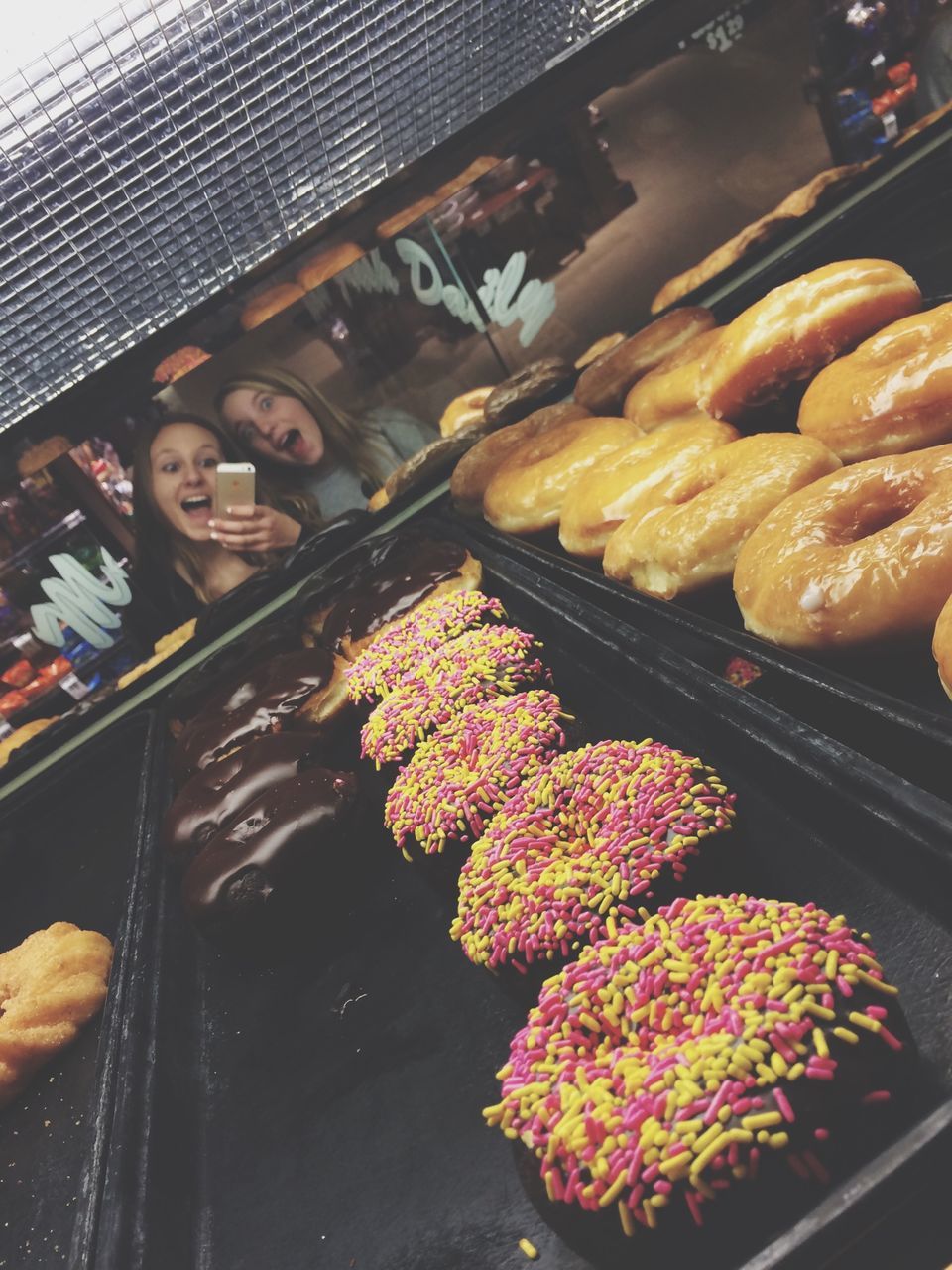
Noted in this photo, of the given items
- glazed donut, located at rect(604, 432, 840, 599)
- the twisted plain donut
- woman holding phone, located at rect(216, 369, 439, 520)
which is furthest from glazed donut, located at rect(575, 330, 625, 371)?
the twisted plain donut

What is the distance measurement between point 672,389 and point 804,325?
51 cm

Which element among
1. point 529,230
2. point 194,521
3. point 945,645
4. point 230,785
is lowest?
point 945,645

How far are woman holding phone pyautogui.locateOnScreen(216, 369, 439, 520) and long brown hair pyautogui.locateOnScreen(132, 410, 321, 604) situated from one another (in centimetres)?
7

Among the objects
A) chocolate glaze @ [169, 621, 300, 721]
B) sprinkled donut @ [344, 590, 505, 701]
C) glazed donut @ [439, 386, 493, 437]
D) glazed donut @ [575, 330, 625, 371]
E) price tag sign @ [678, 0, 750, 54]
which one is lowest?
sprinkled donut @ [344, 590, 505, 701]

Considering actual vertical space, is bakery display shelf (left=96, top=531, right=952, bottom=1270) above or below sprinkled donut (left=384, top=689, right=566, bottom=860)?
below

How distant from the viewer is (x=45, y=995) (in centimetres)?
210

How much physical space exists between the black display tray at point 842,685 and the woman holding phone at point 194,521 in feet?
6.39

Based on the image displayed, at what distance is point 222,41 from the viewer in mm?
2121

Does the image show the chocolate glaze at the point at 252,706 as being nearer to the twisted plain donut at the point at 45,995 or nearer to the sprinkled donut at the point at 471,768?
the twisted plain donut at the point at 45,995

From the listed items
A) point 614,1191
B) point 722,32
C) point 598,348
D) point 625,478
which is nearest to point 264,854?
point 614,1191

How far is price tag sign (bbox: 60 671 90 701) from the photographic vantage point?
11.6 feet

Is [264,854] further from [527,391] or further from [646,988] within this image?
[527,391]

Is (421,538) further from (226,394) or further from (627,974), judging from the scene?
(627,974)

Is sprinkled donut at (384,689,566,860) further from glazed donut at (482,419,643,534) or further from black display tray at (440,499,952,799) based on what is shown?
glazed donut at (482,419,643,534)
